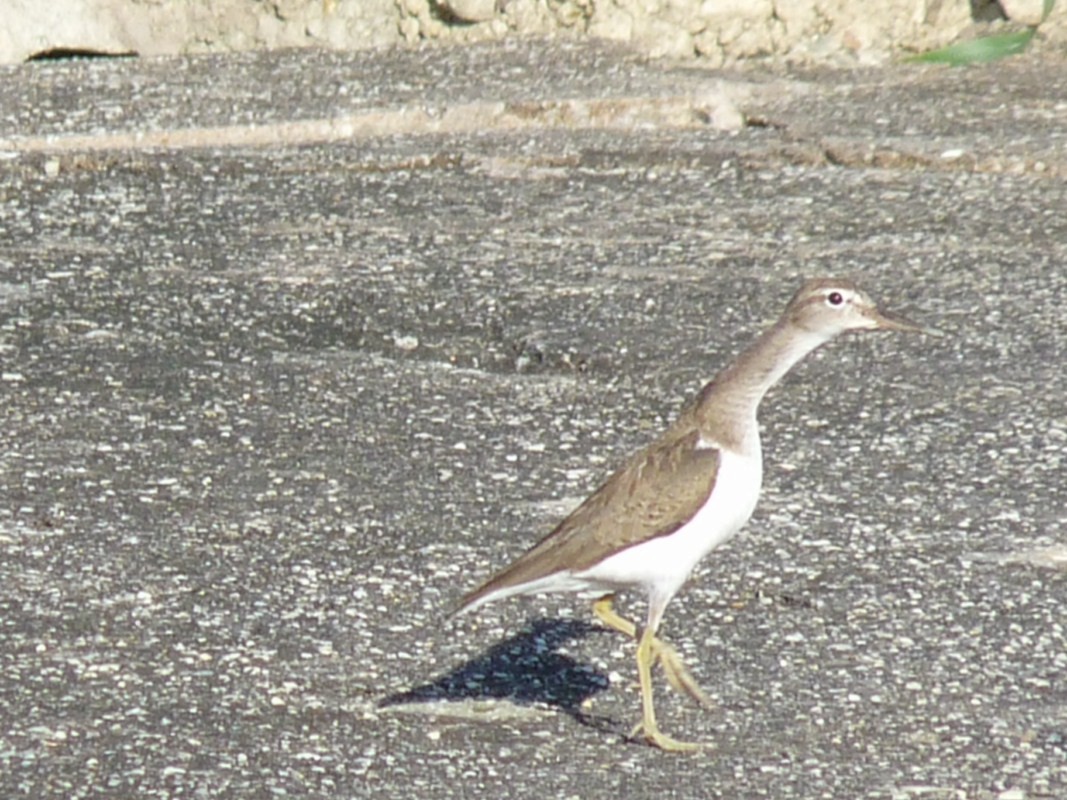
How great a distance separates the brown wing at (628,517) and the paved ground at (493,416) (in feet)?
1.23

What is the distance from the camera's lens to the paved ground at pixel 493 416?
426 centimetres

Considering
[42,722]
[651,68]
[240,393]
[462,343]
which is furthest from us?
[651,68]

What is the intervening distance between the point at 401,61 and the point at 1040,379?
15.2 feet

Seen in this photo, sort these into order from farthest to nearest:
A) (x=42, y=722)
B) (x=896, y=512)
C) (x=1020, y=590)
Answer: (x=896, y=512) → (x=1020, y=590) → (x=42, y=722)

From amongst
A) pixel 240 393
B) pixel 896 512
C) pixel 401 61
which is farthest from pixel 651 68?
pixel 896 512

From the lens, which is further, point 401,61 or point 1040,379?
point 401,61

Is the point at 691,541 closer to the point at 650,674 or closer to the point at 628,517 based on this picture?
the point at 628,517

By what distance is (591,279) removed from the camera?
7.55 m

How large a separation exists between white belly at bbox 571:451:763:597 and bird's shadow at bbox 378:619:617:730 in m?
0.36

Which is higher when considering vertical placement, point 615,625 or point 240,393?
point 615,625

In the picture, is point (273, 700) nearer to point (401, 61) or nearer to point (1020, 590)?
point (1020, 590)

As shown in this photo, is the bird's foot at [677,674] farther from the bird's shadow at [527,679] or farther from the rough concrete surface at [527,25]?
the rough concrete surface at [527,25]

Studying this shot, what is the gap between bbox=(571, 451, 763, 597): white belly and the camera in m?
4.19

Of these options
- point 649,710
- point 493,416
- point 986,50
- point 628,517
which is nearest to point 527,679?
point 649,710
